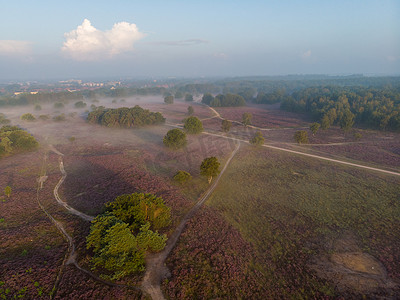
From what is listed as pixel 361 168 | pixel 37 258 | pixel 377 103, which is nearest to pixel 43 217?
pixel 37 258

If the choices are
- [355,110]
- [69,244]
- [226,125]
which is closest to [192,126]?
[226,125]

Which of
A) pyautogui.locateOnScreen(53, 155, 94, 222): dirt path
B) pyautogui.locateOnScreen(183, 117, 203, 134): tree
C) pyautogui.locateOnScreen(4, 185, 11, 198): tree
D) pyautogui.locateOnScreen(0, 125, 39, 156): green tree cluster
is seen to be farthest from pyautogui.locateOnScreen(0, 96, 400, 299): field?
pyautogui.locateOnScreen(183, 117, 203, 134): tree

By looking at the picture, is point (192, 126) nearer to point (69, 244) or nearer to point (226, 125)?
point (226, 125)

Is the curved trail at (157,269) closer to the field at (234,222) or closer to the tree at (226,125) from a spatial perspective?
the field at (234,222)

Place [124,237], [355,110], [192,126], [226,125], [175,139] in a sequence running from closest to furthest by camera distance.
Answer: [124,237], [175,139], [192,126], [226,125], [355,110]

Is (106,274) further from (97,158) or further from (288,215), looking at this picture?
(97,158)

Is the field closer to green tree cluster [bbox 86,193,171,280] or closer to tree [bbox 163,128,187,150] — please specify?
green tree cluster [bbox 86,193,171,280]
